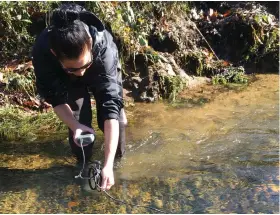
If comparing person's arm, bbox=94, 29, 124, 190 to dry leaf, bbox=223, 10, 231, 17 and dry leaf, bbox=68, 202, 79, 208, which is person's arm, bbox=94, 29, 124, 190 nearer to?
dry leaf, bbox=68, 202, 79, 208

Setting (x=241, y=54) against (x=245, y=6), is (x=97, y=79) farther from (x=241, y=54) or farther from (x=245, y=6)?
(x=245, y=6)

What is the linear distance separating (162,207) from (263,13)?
4.14 metres

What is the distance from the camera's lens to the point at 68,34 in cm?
245

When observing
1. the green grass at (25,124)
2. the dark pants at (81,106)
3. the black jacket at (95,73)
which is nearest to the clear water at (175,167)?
the green grass at (25,124)

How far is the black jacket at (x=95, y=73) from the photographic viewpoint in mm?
2803

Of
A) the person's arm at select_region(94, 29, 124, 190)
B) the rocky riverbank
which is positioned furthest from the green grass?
the person's arm at select_region(94, 29, 124, 190)

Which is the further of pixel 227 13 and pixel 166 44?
pixel 227 13

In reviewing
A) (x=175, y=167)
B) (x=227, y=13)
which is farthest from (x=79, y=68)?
(x=227, y=13)

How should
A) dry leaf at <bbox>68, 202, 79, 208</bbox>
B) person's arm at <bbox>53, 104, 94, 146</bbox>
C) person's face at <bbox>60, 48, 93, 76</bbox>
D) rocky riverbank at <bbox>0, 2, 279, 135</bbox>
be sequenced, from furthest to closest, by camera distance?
rocky riverbank at <bbox>0, 2, 279, 135</bbox>
dry leaf at <bbox>68, 202, 79, 208</bbox>
person's arm at <bbox>53, 104, 94, 146</bbox>
person's face at <bbox>60, 48, 93, 76</bbox>

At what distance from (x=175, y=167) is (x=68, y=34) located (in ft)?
5.76

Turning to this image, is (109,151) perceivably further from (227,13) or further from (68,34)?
(227,13)

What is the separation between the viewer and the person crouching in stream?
2516 mm

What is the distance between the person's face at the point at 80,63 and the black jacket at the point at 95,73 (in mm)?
101

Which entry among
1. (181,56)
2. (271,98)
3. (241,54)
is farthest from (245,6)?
(271,98)
